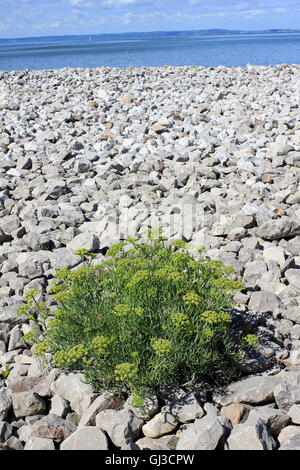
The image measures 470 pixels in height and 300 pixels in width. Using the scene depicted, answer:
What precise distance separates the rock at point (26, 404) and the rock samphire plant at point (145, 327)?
29cm

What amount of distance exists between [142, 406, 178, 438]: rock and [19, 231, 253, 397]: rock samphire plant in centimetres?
18

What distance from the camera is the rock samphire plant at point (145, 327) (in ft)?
9.99

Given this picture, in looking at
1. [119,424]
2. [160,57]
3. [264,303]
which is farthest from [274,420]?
[160,57]

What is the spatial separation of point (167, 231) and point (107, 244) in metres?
0.76

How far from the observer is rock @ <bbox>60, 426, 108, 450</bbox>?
276 centimetres

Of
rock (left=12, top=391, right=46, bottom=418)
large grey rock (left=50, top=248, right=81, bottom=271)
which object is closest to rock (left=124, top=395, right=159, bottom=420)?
rock (left=12, top=391, right=46, bottom=418)

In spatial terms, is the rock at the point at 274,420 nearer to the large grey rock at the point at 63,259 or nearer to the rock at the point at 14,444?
the rock at the point at 14,444

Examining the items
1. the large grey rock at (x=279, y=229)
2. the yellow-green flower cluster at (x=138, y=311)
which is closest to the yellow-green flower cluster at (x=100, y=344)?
the yellow-green flower cluster at (x=138, y=311)

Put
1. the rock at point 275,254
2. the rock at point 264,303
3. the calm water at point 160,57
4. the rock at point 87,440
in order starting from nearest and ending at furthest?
the rock at point 87,440
the rock at point 264,303
the rock at point 275,254
the calm water at point 160,57

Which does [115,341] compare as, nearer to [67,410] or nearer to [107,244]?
[67,410]

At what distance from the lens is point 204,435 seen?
2.68 meters

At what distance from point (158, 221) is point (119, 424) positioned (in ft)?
11.1

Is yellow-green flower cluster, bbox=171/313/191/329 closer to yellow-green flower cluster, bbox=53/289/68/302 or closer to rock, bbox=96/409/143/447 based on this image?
rock, bbox=96/409/143/447

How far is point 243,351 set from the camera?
136 inches
